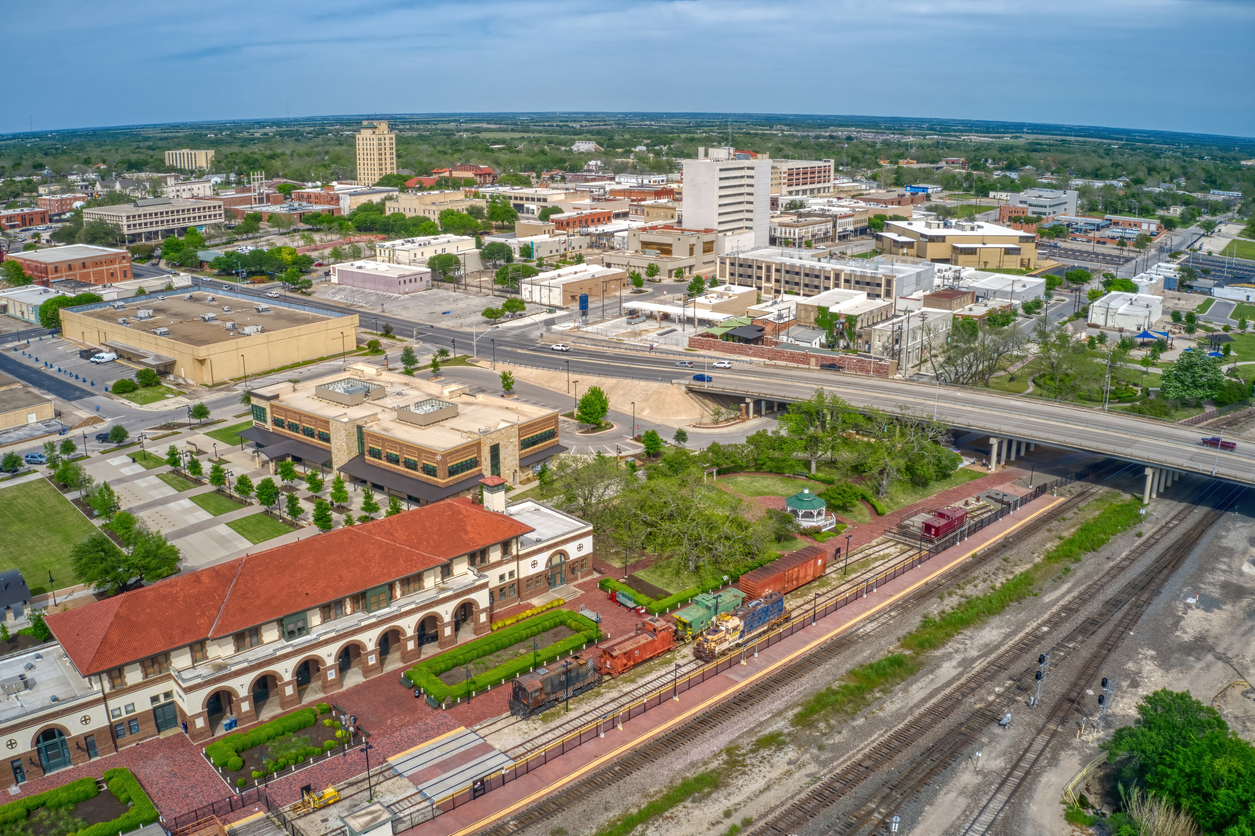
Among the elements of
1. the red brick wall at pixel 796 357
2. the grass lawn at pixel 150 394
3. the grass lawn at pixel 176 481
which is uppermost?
the red brick wall at pixel 796 357

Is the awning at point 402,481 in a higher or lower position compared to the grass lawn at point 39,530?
higher

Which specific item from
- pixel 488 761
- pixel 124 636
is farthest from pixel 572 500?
pixel 124 636

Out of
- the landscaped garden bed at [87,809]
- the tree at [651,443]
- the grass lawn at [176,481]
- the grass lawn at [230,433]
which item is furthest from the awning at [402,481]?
the landscaped garden bed at [87,809]

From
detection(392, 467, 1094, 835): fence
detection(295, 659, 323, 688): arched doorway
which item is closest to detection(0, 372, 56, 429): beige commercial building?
detection(295, 659, 323, 688): arched doorway

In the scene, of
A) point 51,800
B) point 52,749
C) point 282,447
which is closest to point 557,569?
point 52,749

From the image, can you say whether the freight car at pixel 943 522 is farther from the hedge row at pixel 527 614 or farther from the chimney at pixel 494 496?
the chimney at pixel 494 496

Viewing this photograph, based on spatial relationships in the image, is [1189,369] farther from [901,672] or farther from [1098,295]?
[901,672]
